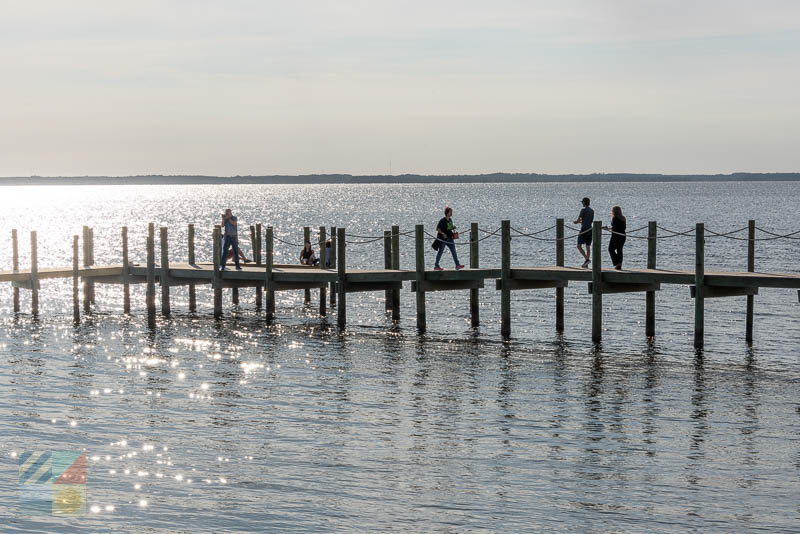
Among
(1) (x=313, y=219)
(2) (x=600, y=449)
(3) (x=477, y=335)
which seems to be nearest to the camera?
(2) (x=600, y=449)

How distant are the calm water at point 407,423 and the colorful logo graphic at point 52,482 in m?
0.24

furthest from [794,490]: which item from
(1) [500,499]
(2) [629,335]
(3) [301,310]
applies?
(3) [301,310]

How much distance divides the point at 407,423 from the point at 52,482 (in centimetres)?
647

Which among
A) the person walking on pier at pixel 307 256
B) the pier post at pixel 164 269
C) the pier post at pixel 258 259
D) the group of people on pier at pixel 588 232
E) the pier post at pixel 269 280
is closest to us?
the group of people on pier at pixel 588 232

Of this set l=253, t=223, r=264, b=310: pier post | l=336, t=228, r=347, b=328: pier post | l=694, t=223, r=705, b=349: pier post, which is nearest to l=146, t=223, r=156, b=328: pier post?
l=253, t=223, r=264, b=310: pier post

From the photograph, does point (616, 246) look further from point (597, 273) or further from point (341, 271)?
point (341, 271)

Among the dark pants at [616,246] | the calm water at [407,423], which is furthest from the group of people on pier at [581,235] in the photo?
the calm water at [407,423]

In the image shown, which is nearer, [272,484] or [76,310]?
[272,484]

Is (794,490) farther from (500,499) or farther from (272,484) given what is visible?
(272,484)

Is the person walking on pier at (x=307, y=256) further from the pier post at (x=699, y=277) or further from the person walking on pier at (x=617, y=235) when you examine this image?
the pier post at (x=699, y=277)

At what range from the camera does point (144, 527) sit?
46.6 feet

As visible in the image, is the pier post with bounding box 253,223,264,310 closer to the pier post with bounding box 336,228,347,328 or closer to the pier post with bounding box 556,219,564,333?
the pier post with bounding box 336,228,347,328

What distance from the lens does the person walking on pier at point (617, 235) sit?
27.4 meters

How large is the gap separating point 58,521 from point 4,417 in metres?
6.44
